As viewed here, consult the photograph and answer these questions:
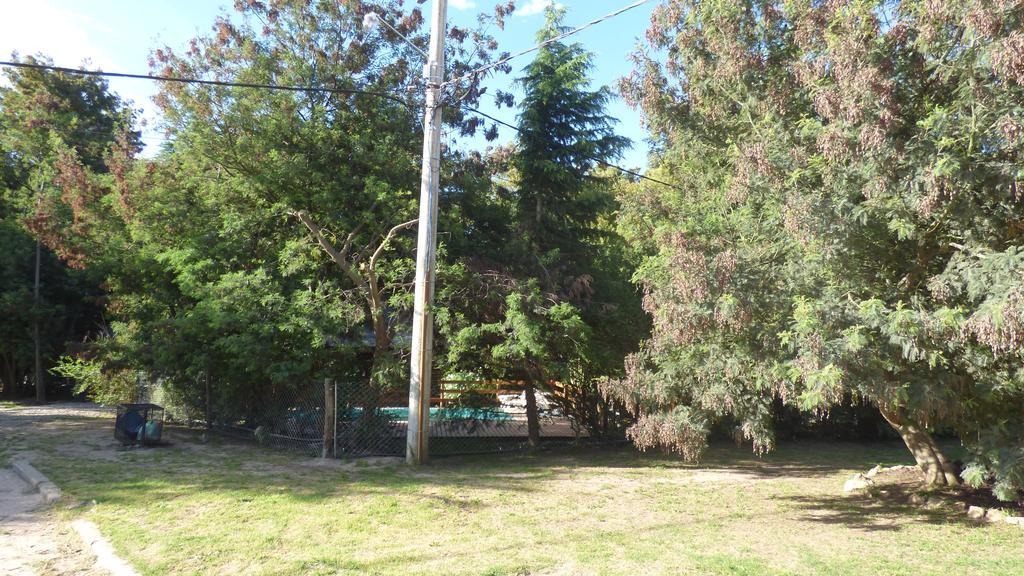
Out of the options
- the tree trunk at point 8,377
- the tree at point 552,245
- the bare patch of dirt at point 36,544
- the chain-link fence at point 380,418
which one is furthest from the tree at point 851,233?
the tree trunk at point 8,377

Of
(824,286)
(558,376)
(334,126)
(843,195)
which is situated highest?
(334,126)

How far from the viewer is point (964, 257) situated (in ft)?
21.0

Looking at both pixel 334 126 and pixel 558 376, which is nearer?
pixel 558 376

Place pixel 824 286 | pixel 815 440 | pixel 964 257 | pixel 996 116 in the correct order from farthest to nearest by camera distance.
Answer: pixel 815 440, pixel 824 286, pixel 964 257, pixel 996 116

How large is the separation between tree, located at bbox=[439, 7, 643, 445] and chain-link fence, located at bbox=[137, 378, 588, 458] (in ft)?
1.55

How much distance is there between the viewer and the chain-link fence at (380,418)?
11.6 m

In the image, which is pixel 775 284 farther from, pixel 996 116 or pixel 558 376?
pixel 558 376

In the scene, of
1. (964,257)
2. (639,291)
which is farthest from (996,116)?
(639,291)

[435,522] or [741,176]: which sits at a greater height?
[741,176]

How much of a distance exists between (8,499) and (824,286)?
9844mm

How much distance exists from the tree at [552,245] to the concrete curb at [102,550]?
19.6ft

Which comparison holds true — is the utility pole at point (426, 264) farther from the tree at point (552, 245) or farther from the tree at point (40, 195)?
the tree at point (40, 195)

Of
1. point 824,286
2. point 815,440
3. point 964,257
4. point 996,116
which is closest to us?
point 996,116

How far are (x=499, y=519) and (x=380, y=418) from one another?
4881 millimetres
